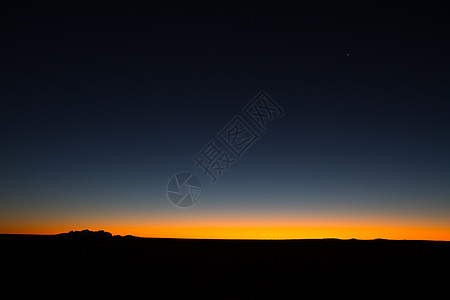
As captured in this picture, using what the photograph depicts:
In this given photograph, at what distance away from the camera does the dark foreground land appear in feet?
41.8

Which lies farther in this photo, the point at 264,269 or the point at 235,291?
the point at 264,269

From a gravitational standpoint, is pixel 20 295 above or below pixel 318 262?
below

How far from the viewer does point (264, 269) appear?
683 inches

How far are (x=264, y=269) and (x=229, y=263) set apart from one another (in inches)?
105

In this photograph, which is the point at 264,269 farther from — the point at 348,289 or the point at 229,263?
the point at 348,289

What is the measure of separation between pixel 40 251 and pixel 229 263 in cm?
1405

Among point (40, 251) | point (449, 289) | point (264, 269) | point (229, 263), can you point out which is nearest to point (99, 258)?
point (40, 251)

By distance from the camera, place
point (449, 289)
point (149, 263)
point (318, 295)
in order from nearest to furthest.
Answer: point (318, 295) < point (449, 289) < point (149, 263)

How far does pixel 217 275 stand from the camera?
51.8 feet

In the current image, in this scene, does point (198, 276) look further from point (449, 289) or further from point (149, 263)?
point (449, 289)

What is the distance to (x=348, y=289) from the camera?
13492mm

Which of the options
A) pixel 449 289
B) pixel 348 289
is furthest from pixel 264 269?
pixel 449 289

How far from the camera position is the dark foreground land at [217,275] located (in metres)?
12.7

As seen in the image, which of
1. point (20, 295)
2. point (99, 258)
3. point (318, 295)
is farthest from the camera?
point (99, 258)
